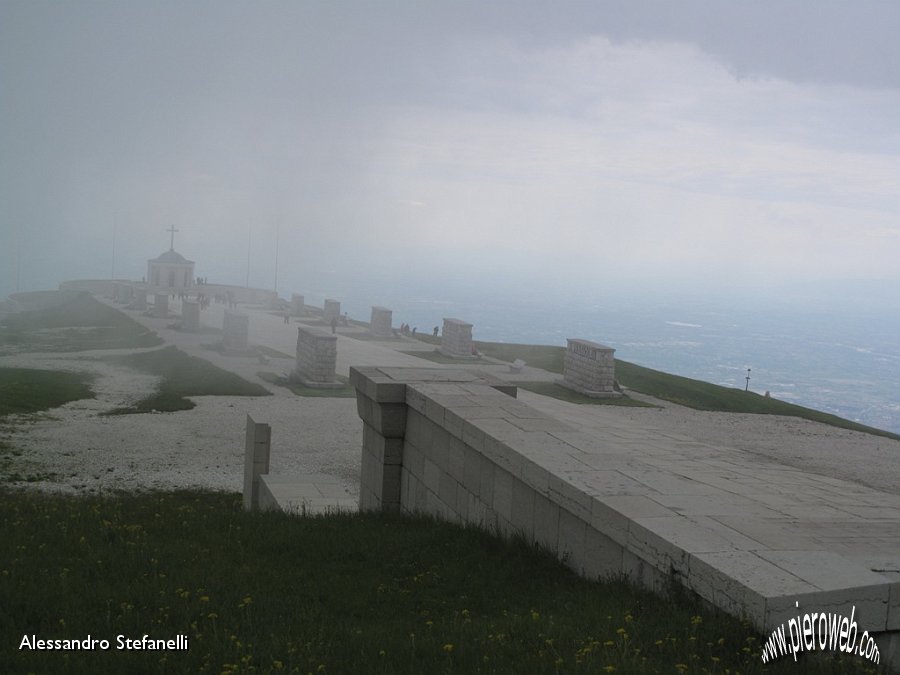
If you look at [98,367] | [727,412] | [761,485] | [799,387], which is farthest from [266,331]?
[799,387]

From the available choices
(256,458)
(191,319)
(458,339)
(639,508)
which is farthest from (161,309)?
(639,508)

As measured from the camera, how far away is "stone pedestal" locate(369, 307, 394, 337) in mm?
39562

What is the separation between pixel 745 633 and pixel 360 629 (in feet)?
6.43

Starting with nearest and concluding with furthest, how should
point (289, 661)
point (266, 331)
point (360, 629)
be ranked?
point (289, 661) → point (360, 629) → point (266, 331)

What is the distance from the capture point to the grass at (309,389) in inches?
928

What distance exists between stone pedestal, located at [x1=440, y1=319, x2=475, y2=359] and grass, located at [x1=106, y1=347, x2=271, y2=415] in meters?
9.53

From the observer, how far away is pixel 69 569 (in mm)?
5664

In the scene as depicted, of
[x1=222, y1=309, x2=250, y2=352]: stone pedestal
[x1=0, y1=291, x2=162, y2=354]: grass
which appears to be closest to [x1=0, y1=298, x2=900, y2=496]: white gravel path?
[x1=222, y1=309, x2=250, y2=352]: stone pedestal

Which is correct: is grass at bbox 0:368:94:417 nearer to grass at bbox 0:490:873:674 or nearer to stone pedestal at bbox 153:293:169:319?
grass at bbox 0:490:873:674

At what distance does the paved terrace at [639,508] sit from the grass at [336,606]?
7.9 inches

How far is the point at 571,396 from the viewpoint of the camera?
25.3m

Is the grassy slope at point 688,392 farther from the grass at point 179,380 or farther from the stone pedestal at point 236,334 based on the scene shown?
the grass at point 179,380

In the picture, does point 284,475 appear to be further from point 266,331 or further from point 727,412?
point 266,331

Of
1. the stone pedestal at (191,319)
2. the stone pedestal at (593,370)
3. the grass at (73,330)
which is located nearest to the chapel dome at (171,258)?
the grass at (73,330)
